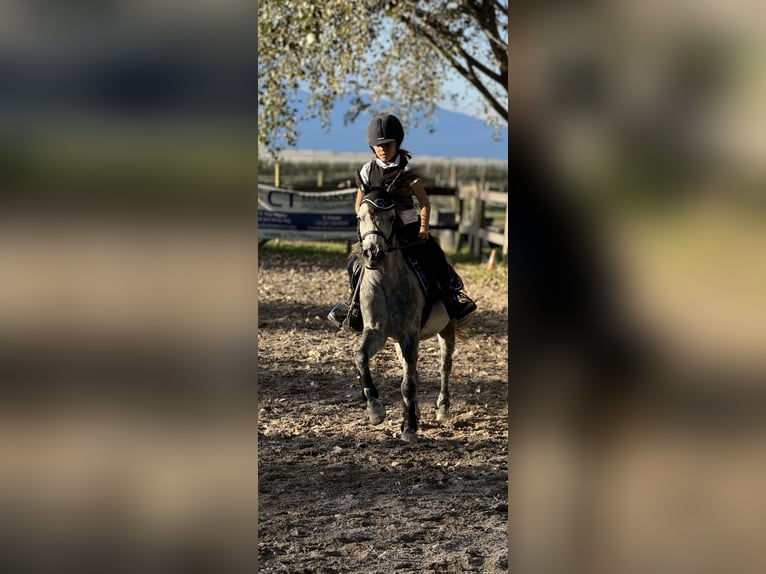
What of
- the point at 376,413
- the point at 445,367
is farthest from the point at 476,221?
the point at 376,413

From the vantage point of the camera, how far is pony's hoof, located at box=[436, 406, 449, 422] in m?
6.70

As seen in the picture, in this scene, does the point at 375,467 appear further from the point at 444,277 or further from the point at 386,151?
the point at 386,151

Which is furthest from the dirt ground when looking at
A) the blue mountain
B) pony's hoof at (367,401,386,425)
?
the blue mountain

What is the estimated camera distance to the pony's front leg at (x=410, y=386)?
232 inches

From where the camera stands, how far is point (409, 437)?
6.01 meters

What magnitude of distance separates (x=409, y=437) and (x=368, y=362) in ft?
2.08

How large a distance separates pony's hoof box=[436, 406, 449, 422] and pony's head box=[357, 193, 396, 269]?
163cm
